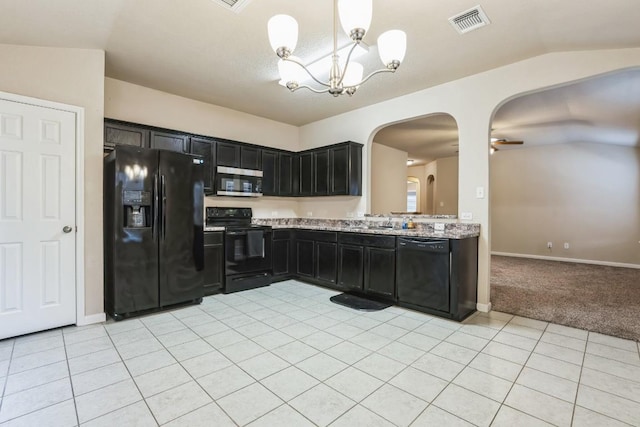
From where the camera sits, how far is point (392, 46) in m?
2.05

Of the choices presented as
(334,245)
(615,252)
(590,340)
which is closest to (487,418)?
(590,340)

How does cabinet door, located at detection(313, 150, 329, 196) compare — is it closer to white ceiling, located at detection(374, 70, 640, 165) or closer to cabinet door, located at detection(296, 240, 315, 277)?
cabinet door, located at detection(296, 240, 315, 277)

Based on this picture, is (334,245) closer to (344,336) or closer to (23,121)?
(344,336)

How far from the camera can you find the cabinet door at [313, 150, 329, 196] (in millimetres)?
4906

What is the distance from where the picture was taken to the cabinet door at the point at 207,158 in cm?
425

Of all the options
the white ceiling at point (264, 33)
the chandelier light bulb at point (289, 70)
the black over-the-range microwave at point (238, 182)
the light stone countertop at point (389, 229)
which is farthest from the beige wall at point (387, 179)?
the chandelier light bulb at point (289, 70)

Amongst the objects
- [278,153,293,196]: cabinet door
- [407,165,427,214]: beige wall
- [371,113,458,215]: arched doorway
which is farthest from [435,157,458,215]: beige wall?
[278,153,293,196]: cabinet door

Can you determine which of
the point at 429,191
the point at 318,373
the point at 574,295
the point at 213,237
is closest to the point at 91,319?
the point at 213,237

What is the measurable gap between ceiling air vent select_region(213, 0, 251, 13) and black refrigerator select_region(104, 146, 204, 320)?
1.66 m

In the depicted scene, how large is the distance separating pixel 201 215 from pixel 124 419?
2.29 meters

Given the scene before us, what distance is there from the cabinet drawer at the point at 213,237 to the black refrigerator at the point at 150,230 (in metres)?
0.32

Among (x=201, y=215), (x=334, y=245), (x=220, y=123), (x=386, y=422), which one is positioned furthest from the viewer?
(x=220, y=123)

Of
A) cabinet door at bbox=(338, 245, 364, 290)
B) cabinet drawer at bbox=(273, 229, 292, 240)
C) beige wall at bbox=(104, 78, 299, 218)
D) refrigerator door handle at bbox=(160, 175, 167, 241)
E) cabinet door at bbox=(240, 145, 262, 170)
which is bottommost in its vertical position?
cabinet door at bbox=(338, 245, 364, 290)

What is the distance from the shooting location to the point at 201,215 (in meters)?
3.62
